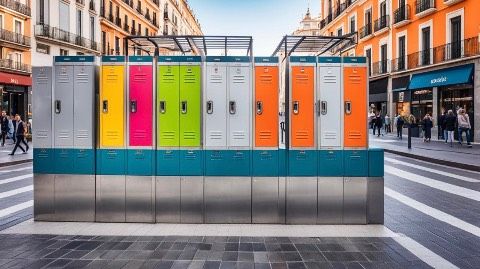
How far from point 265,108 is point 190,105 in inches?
49.0

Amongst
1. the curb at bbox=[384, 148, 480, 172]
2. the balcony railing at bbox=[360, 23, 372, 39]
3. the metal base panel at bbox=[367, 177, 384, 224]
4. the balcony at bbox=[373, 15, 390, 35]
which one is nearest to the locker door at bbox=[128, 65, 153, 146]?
the metal base panel at bbox=[367, 177, 384, 224]

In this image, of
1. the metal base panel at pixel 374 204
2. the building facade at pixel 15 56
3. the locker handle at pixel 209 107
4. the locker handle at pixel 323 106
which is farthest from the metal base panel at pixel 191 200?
the building facade at pixel 15 56

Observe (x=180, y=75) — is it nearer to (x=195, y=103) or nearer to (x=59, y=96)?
(x=195, y=103)

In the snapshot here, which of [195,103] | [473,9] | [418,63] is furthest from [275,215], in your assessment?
[418,63]

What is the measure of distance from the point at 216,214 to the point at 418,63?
87.2 feet

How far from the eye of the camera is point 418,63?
28.5 m

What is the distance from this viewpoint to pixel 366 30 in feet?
122

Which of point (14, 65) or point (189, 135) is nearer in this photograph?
point (189, 135)

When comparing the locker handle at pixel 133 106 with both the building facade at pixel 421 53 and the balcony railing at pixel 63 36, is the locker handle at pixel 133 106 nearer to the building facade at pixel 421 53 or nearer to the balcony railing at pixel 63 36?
the building facade at pixel 421 53

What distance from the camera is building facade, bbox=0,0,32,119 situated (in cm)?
3106

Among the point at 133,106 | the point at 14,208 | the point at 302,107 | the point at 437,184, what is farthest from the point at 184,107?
the point at 437,184

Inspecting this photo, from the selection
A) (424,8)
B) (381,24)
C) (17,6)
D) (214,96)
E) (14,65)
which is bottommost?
(214,96)

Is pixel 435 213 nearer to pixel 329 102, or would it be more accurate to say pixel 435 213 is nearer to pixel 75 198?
pixel 329 102

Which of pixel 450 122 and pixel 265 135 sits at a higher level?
pixel 450 122
